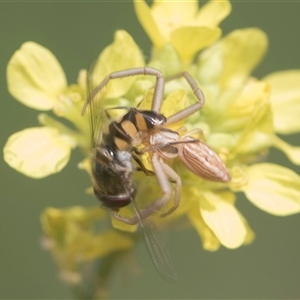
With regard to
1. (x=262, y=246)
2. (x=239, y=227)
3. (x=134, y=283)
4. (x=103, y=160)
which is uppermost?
(x=103, y=160)

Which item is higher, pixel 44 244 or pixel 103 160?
pixel 103 160

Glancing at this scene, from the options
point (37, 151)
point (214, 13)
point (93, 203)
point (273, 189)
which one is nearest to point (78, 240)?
point (37, 151)

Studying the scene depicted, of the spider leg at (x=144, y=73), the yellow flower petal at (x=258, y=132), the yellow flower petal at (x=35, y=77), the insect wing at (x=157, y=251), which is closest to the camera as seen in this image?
the insect wing at (x=157, y=251)

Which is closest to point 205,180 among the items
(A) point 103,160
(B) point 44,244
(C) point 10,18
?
(A) point 103,160

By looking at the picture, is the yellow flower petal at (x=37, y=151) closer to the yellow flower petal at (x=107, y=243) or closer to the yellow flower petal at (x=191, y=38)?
the yellow flower petal at (x=107, y=243)

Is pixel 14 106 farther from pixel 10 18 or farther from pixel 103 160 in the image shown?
pixel 103 160

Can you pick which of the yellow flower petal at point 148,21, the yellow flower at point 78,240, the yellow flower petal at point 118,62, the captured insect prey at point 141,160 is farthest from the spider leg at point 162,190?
the yellow flower petal at point 148,21

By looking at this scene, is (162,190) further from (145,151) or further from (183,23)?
(183,23)
